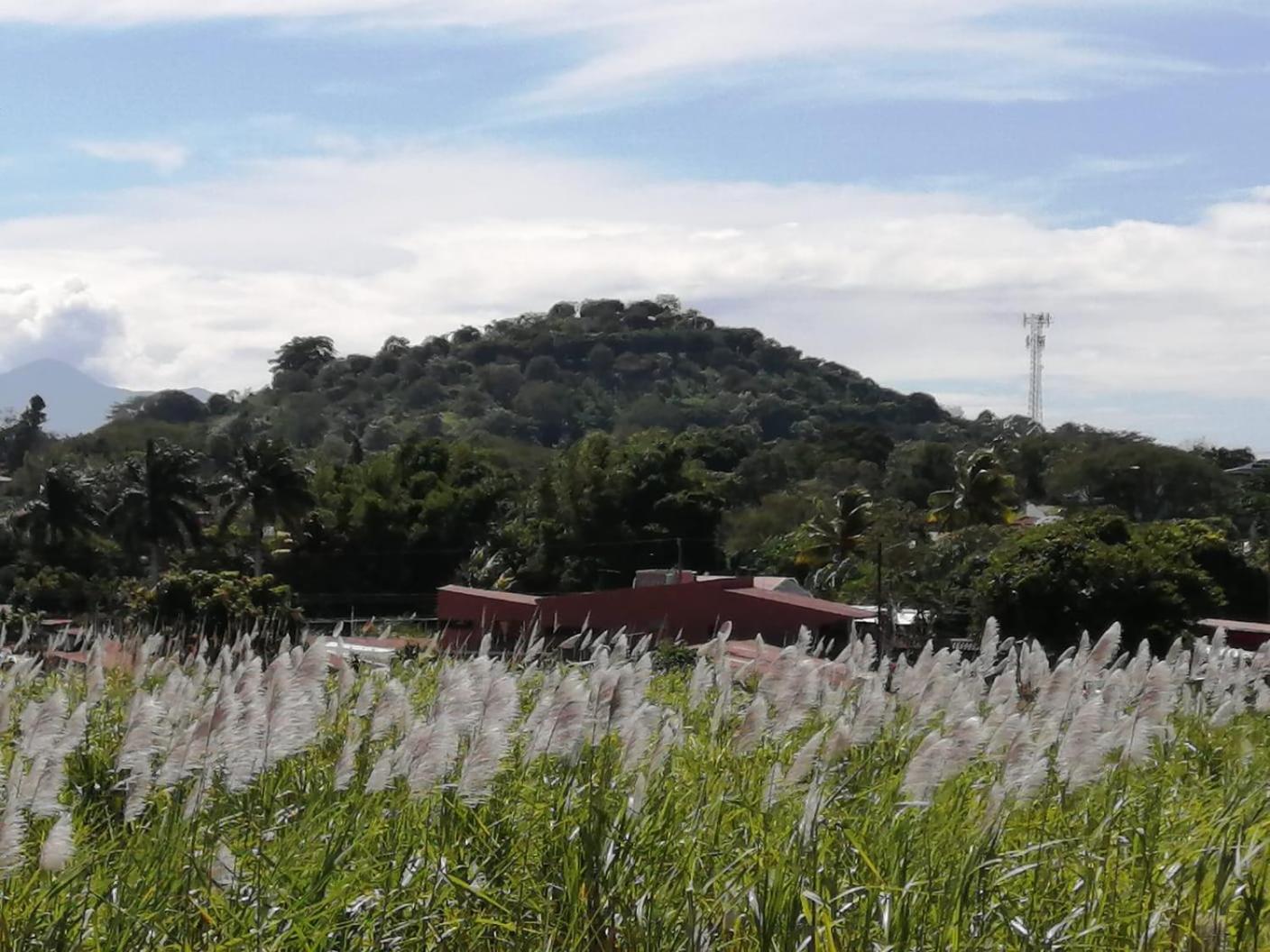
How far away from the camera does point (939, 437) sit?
136m

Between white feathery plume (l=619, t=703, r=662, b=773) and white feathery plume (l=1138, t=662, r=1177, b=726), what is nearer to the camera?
white feathery plume (l=619, t=703, r=662, b=773)

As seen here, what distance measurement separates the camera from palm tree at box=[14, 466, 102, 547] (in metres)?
67.9

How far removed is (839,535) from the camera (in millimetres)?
56656

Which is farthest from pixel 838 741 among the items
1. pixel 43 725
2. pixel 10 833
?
pixel 10 833

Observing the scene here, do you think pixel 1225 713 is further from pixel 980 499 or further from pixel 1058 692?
pixel 980 499

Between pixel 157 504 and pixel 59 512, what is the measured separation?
4.27 meters

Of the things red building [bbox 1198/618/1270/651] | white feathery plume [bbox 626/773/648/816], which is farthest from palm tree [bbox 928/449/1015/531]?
white feathery plume [bbox 626/773/648/816]

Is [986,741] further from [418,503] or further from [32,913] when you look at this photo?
[418,503]

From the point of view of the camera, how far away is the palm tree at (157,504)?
67.7 m

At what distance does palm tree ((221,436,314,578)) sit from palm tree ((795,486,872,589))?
70.1 ft

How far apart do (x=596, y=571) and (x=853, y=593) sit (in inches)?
423

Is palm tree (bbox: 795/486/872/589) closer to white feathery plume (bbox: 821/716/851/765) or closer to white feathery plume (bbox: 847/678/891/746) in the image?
white feathery plume (bbox: 847/678/891/746)

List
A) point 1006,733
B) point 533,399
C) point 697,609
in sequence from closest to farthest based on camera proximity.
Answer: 1. point 1006,733
2. point 697,609
3. point 533,399

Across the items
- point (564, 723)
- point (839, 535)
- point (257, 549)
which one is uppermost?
point (564, 723)
